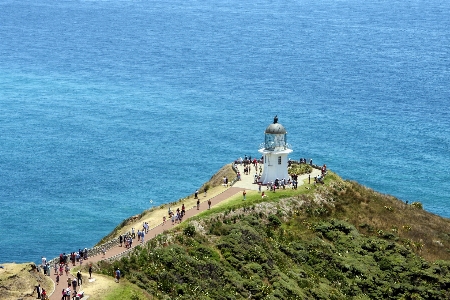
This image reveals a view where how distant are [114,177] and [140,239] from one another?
7104cm

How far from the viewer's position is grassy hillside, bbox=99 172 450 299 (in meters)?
62.3

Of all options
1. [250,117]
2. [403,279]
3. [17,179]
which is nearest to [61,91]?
[250,117]

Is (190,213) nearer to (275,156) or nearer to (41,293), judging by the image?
(275,156)

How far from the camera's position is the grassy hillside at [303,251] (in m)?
62.3

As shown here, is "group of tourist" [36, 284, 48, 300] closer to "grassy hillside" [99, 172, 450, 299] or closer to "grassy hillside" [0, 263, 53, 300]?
"grassy hillside" [0, 263, 53, 300]

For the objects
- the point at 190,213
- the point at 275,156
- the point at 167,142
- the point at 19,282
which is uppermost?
the point at 167,142

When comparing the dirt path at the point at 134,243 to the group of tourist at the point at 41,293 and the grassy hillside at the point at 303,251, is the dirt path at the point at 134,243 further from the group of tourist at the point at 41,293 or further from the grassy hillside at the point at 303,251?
the grassy hillside at the point at 303,251

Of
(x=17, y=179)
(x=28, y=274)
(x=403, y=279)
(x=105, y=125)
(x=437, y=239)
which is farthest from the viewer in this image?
(x=105, y=125)

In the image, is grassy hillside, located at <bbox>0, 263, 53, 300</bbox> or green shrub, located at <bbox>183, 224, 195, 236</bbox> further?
green shrub, located at <bbox>183, 224, 195, 236</bbox>

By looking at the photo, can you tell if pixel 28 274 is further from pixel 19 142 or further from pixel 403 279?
pixel 19 142

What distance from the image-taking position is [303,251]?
72.6m

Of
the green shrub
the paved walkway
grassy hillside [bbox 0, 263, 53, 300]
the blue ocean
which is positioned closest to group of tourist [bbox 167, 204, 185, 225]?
the paved walkway

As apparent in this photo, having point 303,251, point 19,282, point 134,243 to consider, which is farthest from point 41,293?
point 303,251

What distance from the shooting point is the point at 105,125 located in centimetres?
16638
